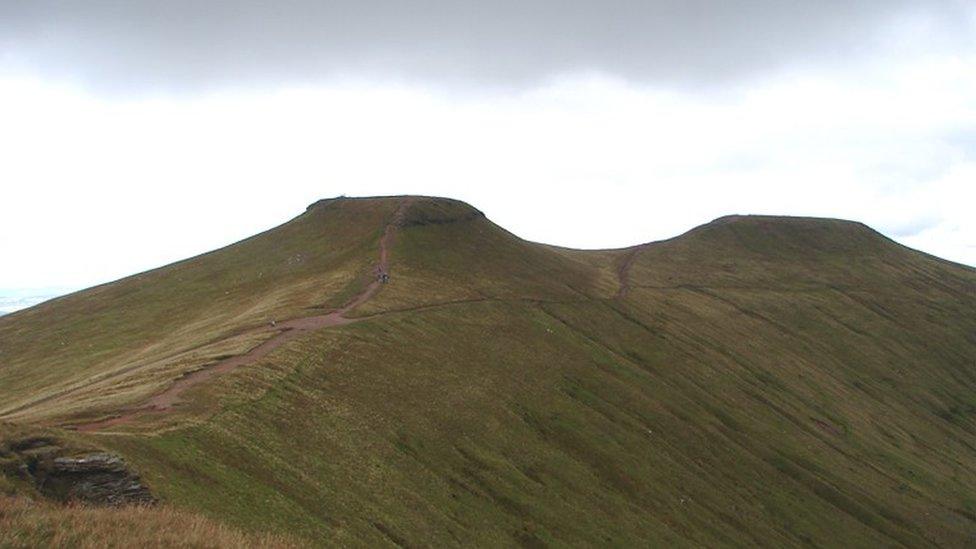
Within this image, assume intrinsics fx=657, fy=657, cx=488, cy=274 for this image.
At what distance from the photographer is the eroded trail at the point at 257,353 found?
4367 cm

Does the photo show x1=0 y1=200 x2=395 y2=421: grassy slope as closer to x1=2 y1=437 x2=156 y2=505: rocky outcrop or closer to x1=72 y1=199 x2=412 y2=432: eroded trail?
x1=72 y1=199 x2=412 y2=432: eroded trail

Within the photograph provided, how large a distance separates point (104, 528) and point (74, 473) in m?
7.73

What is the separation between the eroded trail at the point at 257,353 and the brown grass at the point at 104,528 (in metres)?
15.7

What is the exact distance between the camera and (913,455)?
12781 centimetres

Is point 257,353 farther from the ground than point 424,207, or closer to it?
closer to it

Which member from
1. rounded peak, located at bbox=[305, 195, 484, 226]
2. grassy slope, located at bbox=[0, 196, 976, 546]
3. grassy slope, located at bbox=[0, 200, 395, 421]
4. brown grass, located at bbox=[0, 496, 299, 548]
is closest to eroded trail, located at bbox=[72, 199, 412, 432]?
grassy slope, located at bbox=[0, 200, 395, 421]

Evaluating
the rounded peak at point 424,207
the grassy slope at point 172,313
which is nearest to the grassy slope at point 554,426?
the rounded peak at point 424,207

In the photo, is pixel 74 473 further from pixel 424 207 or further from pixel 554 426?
pixel 424 207

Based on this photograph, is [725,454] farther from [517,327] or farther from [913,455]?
[913,455]

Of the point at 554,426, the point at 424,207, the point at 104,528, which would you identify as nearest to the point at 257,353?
the point at 554,426

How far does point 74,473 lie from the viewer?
102ft

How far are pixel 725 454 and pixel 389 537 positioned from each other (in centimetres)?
6420

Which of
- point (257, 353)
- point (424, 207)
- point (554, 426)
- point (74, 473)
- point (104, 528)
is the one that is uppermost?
point (424, 207)

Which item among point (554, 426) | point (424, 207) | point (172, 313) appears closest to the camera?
point (554, 426)
